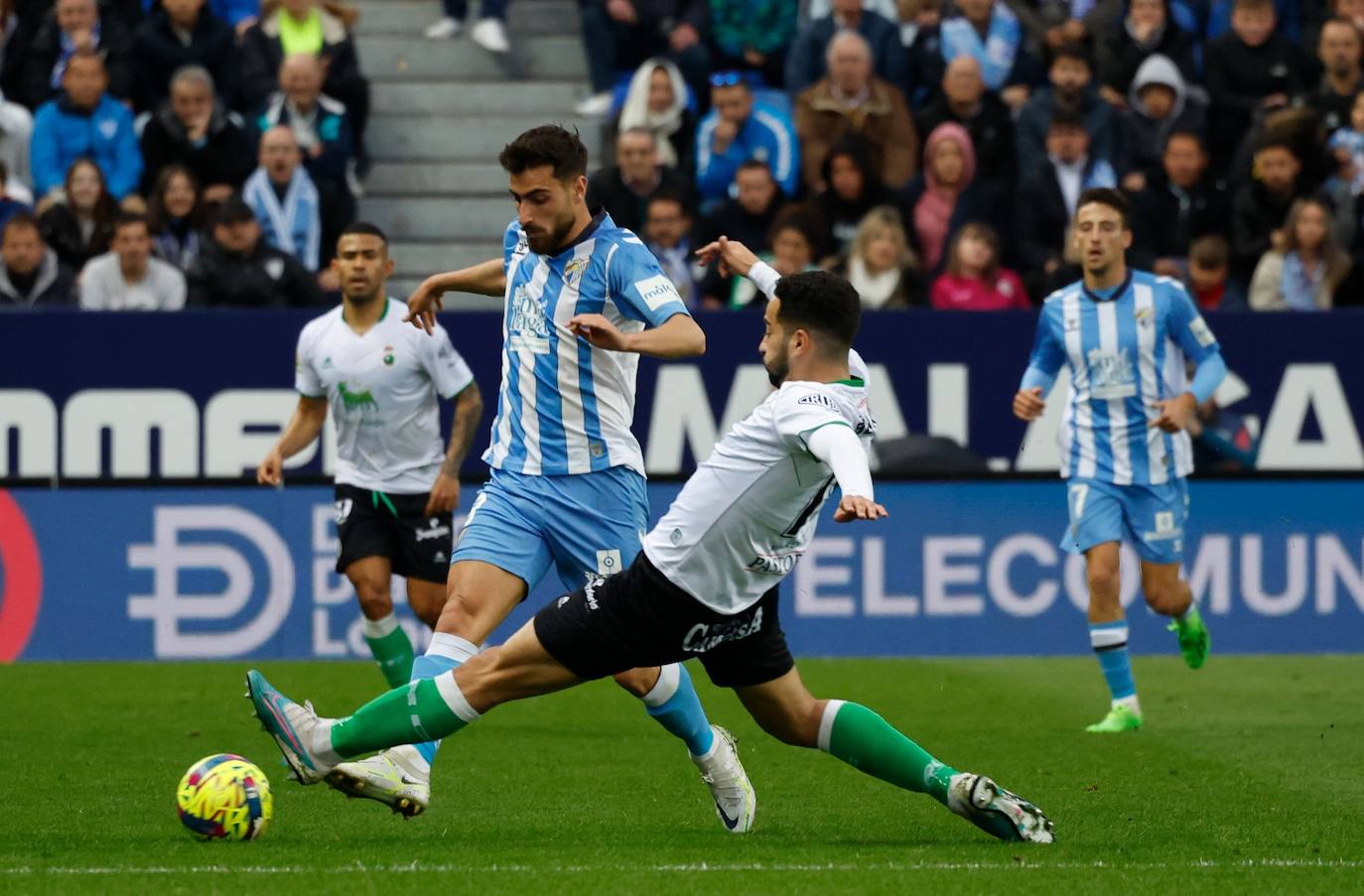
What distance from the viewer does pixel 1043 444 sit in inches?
556

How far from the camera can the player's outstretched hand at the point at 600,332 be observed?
263 inches

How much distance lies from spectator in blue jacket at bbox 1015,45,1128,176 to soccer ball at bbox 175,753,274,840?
9.91m

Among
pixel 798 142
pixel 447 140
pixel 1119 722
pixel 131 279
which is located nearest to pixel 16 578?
pixel 131 279

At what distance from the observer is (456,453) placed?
10109mm

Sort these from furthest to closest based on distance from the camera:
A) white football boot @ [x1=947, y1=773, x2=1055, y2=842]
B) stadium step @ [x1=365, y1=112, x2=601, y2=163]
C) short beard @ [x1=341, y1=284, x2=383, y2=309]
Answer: stadium step @ [x1=365, y1=112, x2=601, y2=163]
short beard @ [x1=341, y1=284, x2=383, y2=309]
white football boot @ [x1=947, y1=773, x2=1055, y2=842]

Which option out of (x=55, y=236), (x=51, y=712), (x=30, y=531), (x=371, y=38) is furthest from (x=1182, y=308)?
(x=371, y=38)

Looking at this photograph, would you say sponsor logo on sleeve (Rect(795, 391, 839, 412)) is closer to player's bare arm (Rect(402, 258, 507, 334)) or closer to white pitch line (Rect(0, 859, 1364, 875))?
white pitch line (Rect(0, 859, 1364, 875))

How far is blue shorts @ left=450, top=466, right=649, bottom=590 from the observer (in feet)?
24.9

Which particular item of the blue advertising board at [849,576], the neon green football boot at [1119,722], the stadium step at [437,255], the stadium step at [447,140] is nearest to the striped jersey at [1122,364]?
the neon green football boot at [1119,722]

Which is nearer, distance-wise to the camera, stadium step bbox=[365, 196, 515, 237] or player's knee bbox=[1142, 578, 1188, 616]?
player's knee bbox=[1142, 578, 1188, 616]

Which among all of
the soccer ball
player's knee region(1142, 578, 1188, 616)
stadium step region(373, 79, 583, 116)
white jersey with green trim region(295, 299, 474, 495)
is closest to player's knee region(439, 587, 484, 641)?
the soccer ball

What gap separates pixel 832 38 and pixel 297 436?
7491 millimetres

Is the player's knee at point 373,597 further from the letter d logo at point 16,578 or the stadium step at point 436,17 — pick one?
the stadium step at point 436,17

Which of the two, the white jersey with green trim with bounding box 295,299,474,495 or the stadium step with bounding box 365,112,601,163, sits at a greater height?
the stadium step with bounding box 365,112,601,163
